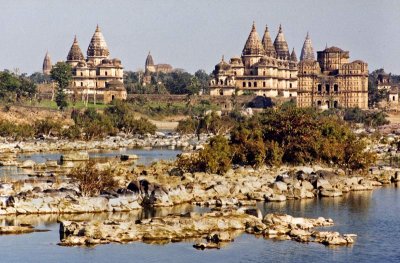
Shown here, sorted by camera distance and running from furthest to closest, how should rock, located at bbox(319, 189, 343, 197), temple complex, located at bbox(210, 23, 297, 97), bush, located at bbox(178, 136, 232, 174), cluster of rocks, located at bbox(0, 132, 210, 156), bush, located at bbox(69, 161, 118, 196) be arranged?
temple complex, located at bbox(210, 23, 297, 97) → cluster of rocks, located at bbox(0, 132, 210, 156) → bush, located at bbox(178, 136, 232, 174) → rock, located at bbox(319, 189, 343, 197) → bush, located at bbox(69, 161, 118, 196)

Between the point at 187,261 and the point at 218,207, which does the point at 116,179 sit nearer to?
the point at 218,207

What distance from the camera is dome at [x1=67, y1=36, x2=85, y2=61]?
→ 150m

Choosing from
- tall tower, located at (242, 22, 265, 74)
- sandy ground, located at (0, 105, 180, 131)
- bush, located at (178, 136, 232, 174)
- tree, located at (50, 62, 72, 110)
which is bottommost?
bush, located at (178, 136, 232, 174)

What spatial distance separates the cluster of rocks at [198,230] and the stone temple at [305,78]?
98.7 m

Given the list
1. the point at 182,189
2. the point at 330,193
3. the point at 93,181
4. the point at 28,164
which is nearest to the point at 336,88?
the point at 28,164

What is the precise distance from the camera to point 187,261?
33406 mm

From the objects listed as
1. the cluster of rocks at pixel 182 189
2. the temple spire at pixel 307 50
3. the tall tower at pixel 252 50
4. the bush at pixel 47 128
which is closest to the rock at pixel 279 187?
the cluster of rocks at pixel 182 189

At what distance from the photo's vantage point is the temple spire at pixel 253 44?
472ft

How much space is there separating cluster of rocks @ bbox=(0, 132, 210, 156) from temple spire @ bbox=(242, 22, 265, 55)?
45.8 meters

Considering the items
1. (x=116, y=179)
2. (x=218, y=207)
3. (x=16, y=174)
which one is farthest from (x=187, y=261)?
(x=16, y=174)

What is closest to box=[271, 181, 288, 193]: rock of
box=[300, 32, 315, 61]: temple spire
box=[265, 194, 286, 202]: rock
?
box=[265, 194, 286, 202]: rock

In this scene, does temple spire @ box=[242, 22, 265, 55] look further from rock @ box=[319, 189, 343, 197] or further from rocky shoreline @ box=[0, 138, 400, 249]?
rock @ box=[319, 189, 343, 197]

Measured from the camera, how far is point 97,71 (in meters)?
144

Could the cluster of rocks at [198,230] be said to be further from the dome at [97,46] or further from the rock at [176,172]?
the dome at [97,46]
